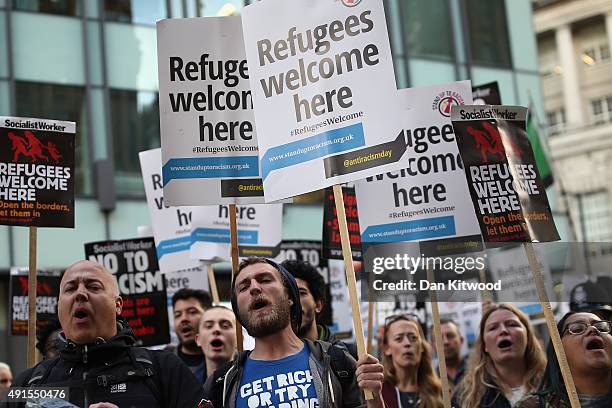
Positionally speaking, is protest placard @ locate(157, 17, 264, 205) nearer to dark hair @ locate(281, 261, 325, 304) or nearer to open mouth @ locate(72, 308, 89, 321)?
dark hair @ locate(281, 261, 325, 304)

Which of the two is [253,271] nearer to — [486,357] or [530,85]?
[486,357]

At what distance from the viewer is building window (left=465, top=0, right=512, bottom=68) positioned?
76.3ft

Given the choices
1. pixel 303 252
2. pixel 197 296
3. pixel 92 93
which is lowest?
pixel 197 296

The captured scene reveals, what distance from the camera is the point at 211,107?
6266 millimetres

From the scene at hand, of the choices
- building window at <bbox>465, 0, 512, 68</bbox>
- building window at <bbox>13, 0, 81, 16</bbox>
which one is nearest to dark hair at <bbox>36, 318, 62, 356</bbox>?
building window at <bbox>13, 0, 81, 16</bbox>

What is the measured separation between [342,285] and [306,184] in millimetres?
5374

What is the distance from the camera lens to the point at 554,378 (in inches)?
219

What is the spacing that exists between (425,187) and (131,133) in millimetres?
12589

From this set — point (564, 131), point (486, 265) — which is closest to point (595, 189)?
point (564, 131)

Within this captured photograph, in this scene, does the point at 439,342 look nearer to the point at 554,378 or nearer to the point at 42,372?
the point at 554,378

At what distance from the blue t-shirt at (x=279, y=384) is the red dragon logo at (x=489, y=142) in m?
1.75

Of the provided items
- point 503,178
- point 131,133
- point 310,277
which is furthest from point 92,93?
point 503,178

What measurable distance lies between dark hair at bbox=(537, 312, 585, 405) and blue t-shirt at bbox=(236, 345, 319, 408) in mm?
1433

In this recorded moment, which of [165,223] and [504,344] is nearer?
[504,344]
